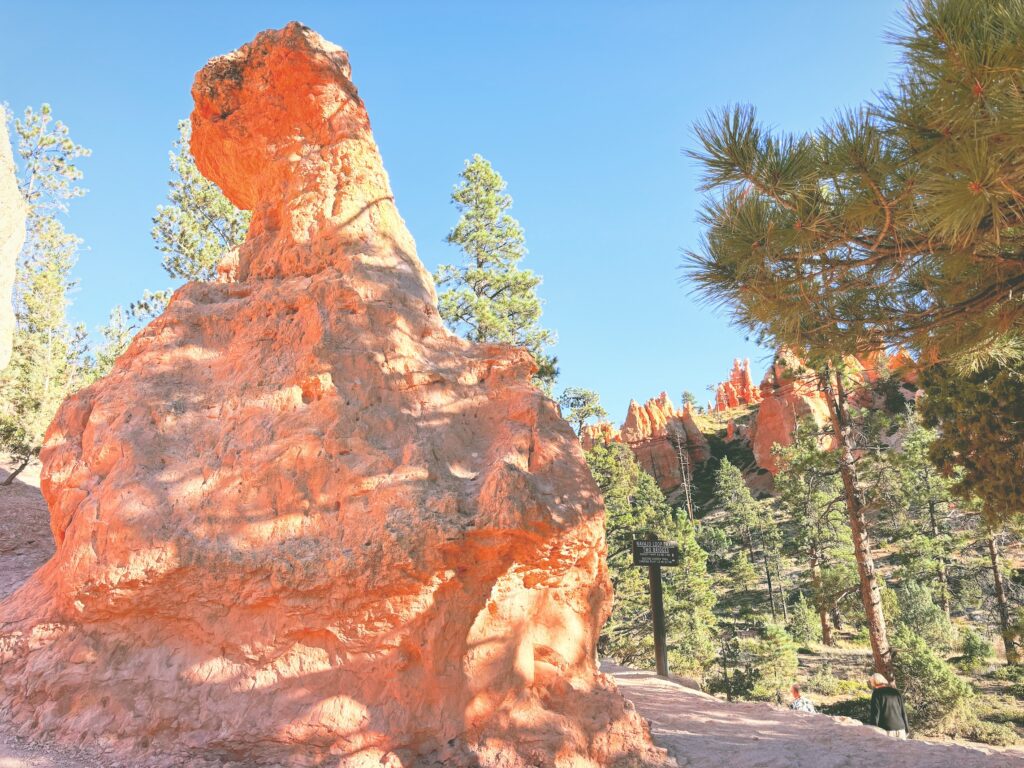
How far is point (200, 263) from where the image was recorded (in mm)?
18156

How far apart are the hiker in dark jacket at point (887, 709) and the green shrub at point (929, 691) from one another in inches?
319

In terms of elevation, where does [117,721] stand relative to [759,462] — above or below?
below

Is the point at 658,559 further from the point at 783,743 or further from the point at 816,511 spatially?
the point at 816,511

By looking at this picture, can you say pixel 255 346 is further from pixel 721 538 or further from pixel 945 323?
pixel 721 538

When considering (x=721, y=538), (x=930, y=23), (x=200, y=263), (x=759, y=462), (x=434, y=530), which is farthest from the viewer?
(x=759, y=462)

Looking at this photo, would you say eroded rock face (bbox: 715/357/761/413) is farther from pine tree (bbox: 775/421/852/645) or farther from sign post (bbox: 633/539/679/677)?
sign post (bbox: 633/539/679/677)

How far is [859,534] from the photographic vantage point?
11414 mm

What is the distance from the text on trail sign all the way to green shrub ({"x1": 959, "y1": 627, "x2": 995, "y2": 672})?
15564 mm

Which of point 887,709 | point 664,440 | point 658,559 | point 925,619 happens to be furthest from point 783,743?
point 664,440

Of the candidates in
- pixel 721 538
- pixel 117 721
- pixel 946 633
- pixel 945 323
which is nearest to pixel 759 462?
pixel 721 538

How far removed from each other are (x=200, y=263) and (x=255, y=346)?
47.7 feet

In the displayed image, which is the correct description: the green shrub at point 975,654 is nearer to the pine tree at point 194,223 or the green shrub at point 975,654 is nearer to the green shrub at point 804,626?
the green shrub at point 804,626

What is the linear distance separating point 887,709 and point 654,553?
3.52 meters

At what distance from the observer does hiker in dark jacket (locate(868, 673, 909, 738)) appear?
6828 millimetres
